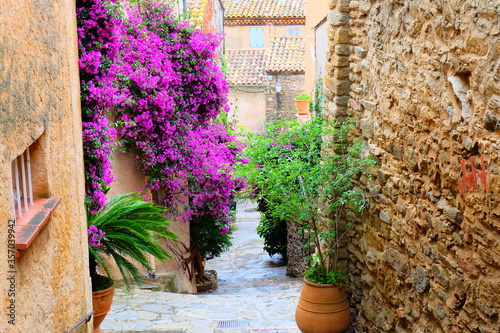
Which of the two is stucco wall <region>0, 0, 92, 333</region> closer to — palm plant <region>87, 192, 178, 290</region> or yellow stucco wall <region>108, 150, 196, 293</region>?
palm plant <region>87, 192, 178, 290</region>

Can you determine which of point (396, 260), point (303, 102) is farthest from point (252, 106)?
point (396, 260)

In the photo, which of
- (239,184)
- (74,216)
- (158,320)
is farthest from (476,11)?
(239,184)

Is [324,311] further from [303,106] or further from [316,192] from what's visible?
[303,106]

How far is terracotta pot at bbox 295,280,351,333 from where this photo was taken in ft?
19.0

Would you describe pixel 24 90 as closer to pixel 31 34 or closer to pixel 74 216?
pixel 31 34

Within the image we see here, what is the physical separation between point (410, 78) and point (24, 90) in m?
2.72

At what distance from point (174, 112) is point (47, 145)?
5983 millimetres

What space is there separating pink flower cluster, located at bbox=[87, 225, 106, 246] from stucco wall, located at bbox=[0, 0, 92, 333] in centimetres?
103


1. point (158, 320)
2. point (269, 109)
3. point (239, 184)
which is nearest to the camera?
point (158, 320)

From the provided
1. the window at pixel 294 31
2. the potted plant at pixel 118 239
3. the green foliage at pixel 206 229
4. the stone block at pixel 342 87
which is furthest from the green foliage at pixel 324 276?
the window at pixel 294 31

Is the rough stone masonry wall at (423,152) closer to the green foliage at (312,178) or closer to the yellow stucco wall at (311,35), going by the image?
the green foliage at (312,178)

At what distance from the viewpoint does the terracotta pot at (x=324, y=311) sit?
19.0 feet

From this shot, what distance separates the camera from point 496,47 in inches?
127

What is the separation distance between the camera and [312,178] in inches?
223
